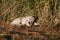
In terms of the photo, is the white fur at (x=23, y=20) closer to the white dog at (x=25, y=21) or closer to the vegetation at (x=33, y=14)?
the white dog at (x=25, y=21)

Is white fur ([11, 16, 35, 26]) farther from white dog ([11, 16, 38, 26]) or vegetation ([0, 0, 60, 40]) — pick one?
vegetation ([0, 0, 60, 40])

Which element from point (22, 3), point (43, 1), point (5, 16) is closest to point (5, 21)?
point (5, 16)

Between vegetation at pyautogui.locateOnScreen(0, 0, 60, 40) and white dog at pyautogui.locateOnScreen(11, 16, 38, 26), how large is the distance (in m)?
0.19

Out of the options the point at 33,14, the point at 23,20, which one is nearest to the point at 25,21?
the point at 23,20

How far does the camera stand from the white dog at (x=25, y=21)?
716cm

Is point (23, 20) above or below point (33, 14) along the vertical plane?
below

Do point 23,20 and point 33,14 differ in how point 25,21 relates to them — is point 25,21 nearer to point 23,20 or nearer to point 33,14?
point 23,20

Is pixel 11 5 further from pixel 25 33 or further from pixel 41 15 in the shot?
pixel 25 33

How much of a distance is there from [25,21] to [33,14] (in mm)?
333

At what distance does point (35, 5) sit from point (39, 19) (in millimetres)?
483

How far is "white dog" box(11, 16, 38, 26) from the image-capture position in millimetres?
7156

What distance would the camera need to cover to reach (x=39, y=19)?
7035mm

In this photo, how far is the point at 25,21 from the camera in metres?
7.26

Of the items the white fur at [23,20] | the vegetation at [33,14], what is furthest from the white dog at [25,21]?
the vegetation at [33,14]
